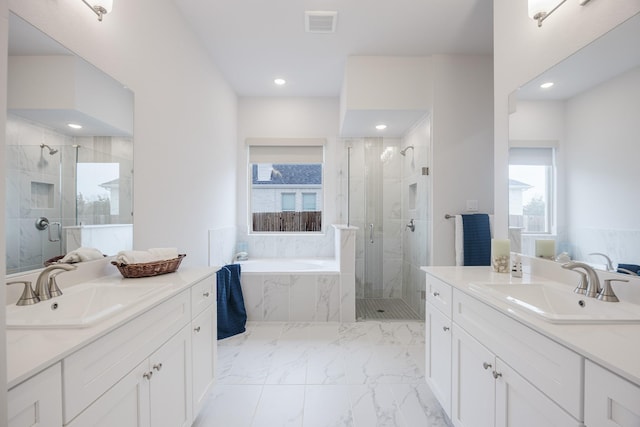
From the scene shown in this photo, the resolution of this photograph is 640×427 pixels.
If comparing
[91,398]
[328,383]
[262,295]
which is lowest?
[328,383]

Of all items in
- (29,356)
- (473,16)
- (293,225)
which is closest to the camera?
(29,356)

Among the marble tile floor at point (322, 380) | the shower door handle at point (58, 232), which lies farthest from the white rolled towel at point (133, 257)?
the marble tile floor at point (322, 380)

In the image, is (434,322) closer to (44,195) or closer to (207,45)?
(44,195)

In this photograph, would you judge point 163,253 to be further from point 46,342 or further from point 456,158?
point 456,158

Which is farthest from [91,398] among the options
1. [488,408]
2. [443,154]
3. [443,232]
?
[443,154]

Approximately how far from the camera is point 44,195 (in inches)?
45.9

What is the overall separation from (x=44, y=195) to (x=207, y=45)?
85.4 inches

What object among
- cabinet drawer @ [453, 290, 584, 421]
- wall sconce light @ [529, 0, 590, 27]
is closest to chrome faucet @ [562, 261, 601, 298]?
cabinet drawer @ [453, 290, 584, 421]

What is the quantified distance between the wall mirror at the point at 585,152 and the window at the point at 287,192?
2.67 metres

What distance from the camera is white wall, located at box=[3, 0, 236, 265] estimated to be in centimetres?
136

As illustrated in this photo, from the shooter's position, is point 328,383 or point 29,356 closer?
point 29,356

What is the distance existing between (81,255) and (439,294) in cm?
186

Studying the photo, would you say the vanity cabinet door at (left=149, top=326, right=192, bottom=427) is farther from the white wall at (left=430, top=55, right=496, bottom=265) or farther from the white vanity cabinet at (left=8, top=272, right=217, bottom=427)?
the white wall at (left=430, top=55, right=496, bottom=265)

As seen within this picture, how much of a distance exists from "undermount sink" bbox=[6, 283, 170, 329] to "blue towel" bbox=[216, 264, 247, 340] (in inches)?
53.5
